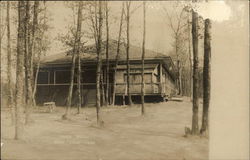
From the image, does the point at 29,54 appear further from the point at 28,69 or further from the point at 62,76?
the point at 62,76

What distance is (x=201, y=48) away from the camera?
2406 millimetres

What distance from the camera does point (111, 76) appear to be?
6.80ft

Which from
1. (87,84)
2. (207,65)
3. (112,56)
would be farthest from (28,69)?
(207,65)

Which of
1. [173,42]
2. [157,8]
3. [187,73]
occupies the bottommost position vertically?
[187,73]

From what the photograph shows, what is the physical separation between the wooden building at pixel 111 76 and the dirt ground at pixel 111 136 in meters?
0.06

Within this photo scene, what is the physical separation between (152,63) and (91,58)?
1.04 feet

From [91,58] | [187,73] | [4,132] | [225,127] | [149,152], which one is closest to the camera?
[4,132]

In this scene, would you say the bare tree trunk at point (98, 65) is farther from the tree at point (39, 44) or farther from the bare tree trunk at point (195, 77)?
the bare tree trunk at point (195, 77)

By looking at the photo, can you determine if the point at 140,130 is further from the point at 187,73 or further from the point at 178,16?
the point at 178,16

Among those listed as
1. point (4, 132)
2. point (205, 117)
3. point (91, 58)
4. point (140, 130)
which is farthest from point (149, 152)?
point (4, 132)

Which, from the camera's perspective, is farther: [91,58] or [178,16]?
[178,16]

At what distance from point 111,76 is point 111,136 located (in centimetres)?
28

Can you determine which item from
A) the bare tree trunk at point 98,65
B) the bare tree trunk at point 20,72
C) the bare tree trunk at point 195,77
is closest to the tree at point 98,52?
the bare tree trunk at point 98,65

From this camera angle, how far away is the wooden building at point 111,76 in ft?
6.47
